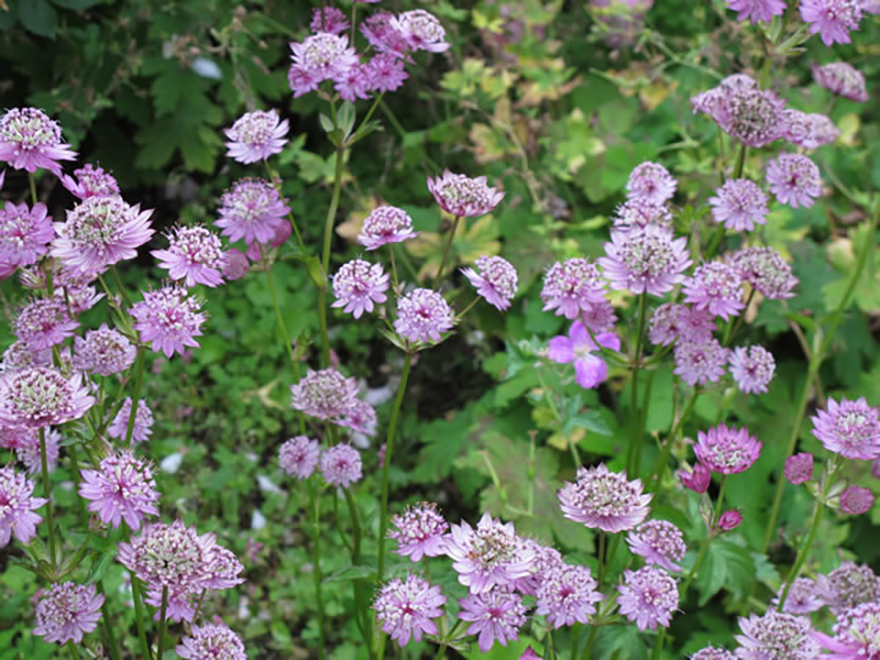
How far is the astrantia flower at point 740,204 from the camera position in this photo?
142 cm

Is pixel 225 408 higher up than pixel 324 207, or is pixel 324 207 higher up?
pixel 324 207

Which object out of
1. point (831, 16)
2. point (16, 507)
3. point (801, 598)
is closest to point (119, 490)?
point (16, 507)

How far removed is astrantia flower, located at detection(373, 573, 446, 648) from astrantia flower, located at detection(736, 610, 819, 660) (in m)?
0.42

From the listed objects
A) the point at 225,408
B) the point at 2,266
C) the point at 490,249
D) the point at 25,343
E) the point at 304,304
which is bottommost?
the point at 225,408

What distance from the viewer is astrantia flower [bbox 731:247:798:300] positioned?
4.68 feet

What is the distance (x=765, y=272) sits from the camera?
144 cm

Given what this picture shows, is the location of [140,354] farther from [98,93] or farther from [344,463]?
[98,93]

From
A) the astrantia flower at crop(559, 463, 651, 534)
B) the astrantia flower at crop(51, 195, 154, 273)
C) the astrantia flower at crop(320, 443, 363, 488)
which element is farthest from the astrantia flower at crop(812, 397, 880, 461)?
the astrantia flower at crop(51, 195, 154, 273)

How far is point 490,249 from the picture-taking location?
2547mm

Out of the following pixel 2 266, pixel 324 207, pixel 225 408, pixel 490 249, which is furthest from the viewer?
pixel 324 207

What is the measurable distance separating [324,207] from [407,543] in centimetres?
214

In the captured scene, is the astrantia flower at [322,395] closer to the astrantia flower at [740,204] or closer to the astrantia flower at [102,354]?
the astrantia flower at [102,354]

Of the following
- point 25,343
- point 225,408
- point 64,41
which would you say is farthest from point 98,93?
point 25,343

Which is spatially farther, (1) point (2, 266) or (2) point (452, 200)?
(2) point (452, 200)
